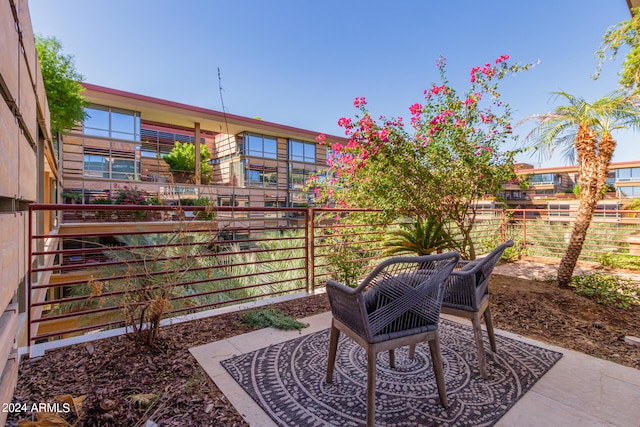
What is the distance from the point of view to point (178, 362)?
208 cm

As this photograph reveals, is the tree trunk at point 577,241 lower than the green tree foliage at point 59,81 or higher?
lower

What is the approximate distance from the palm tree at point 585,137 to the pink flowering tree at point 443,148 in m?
0.66

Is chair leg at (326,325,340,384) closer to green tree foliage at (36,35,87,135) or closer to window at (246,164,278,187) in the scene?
green tree foliage at (36,35,87,135)

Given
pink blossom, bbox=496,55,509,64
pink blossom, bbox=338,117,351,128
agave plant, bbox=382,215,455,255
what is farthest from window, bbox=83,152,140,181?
pink blossom, bbox=496,55,509,64

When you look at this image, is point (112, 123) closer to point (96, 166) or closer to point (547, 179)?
point (96, 166)

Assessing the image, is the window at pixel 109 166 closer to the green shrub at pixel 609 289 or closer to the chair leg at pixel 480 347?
the chair leg at pixel 480 347

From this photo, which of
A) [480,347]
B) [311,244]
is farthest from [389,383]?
[311,244]

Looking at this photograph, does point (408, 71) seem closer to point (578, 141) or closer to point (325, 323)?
point (578, 141)

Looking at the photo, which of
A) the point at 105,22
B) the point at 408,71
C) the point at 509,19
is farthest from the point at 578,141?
the point at 105,22

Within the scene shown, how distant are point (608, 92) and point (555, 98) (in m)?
0.55

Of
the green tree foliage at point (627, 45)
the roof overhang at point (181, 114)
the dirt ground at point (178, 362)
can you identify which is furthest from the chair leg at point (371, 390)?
the roof overhang at point (181, 114)

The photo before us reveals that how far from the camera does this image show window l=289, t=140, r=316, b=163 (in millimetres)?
18792

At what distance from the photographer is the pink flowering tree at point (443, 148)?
4.17 m

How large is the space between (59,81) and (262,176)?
12463 millimetres
